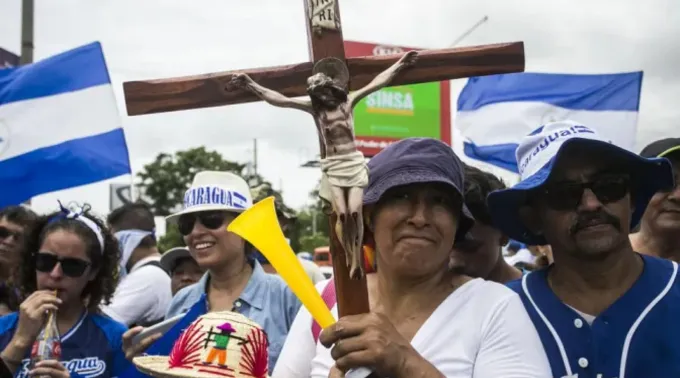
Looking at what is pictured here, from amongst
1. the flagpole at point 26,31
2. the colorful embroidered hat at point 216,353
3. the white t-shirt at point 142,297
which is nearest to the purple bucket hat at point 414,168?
the colorful embroidered hat at point 216,353

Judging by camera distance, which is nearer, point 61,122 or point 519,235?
point 519,235

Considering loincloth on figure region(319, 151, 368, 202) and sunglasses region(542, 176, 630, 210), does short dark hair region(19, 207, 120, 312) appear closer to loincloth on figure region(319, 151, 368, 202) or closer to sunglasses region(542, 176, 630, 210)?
loincloth on figure region(319, 151, 368, 202)

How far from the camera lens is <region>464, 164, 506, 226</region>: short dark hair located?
2.77 metres

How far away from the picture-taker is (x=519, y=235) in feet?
7.77

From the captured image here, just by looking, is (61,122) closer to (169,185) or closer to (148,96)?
(148,96)

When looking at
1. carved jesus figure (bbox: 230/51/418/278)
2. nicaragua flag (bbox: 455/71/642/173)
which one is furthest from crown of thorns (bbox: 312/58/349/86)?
nicaragua flag (bbox: 455/71/642/173)

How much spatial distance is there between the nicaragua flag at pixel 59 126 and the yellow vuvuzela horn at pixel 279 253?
11.5ft

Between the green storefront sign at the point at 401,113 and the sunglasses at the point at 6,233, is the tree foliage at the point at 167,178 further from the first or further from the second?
the sunglasses at the point at 6,233

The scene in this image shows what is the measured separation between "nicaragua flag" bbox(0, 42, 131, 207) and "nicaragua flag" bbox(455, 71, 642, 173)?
3452mm

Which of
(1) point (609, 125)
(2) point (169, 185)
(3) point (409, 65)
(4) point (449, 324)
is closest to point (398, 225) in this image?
(4) point (449, 324)

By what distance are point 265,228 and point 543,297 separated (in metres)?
0.84

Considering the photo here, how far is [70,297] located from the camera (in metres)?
2.95

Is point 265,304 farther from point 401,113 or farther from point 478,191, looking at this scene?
point 401,113

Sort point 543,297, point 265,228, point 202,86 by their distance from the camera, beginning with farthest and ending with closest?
point 543,297, point 202,86, point 265,228
